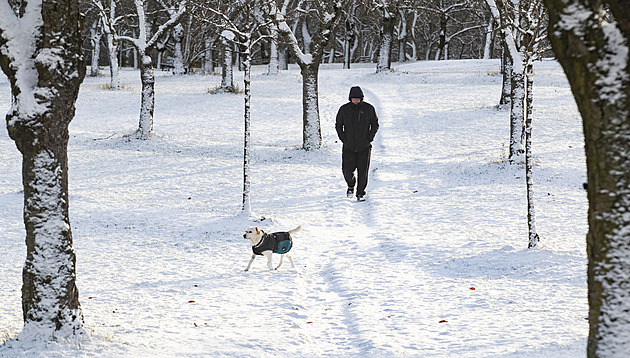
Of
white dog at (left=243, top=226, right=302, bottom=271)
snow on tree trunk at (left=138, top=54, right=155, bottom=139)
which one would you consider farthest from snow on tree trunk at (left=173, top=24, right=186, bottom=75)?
white dog at (left=243, top=226, right=302, bottom=271)

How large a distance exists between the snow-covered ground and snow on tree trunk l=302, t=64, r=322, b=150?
404 millimetres

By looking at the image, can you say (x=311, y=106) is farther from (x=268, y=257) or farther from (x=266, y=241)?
(x=266, y=241)

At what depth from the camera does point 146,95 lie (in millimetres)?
18375

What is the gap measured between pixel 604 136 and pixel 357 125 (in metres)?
7.91

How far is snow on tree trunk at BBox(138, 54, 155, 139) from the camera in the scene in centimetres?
1836

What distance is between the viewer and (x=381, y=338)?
18.9 feet

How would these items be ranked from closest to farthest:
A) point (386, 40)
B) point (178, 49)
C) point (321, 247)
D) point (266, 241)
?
point (266, 241), point (321, 247), point (386, 40), point (178, 49)

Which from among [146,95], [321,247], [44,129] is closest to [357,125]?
[321,247]

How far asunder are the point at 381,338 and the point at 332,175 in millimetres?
8908

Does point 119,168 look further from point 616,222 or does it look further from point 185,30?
point 185,30

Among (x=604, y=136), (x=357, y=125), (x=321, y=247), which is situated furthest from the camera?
(x=357, y=125)

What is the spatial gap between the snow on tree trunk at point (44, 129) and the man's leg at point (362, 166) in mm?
6826

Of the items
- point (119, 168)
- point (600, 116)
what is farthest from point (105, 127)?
point (600, 116)

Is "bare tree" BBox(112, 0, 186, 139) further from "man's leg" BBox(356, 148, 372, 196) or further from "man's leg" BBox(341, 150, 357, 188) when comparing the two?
"man's leg" BBox(356, 148, 372, 196)
